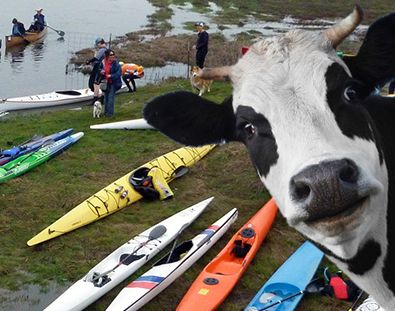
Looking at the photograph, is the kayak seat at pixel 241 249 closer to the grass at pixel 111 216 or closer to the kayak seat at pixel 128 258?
the grass at pixel 111 216

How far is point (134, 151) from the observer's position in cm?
1150

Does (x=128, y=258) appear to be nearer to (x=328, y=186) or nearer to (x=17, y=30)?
(x=328, y=186)

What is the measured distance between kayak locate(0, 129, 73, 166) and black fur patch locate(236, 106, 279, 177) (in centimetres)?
884

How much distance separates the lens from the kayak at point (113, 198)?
8.18 meters

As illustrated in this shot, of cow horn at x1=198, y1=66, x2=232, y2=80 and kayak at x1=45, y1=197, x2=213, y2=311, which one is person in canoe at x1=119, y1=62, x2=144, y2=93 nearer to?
kayak at x1=45, y1=197, x2=213, y2=311

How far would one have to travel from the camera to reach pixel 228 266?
7.19 m

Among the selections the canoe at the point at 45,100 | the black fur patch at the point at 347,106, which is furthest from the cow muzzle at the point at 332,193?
the canoe at the point at 45,100

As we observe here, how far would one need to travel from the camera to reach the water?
20.1 meters

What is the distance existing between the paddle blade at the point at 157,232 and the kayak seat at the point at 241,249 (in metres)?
1.12

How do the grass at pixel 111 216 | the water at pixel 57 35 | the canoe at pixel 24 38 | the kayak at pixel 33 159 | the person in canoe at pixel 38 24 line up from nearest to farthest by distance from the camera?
1. the grass at pixel 111 216
2. the kayak at pixel 33 159
3. the water at pixel 57 35
4. the canoe at pixel 24 38
5. the person in canoe at pixel 38 24

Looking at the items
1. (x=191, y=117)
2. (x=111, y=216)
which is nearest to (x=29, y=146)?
(x=111, y=216)

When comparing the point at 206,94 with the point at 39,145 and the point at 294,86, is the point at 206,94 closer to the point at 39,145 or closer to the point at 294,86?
the point at 39,145

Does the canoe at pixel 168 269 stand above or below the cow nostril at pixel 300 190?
below

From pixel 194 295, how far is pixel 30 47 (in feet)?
72.8
